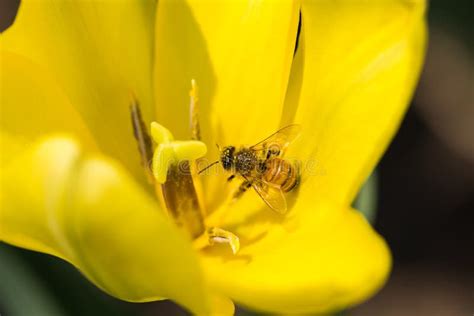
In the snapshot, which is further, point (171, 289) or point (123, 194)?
point (171, 289)

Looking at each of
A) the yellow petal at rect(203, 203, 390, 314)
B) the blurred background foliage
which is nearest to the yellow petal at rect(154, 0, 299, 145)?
the yellow petal at rect(203, 203, 390, 314)

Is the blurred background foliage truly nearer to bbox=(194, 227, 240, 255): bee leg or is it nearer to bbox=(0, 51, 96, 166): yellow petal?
bbox=(194, 227, 240, 255): bee leg

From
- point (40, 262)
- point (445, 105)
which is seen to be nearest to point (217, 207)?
point (40, 262)

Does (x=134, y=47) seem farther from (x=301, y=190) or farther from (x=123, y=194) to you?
(x=123, y=194)

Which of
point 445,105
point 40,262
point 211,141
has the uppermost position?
point 211,141

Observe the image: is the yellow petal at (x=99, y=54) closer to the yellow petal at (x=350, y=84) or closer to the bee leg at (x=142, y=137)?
the bee leg at (x=142, y=137)

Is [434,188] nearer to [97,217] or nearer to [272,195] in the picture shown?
[272,195]
